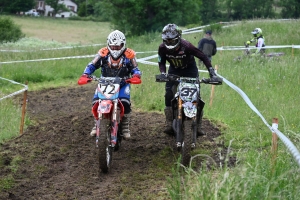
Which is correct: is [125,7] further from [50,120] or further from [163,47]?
[163,47]

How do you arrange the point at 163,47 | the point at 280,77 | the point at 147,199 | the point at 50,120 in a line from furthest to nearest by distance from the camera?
the point at 280,77 < the point at 50,120 < the point at 163,47 < the point at 147,199

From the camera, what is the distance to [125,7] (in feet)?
139

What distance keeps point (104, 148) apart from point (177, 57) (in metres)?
1.83

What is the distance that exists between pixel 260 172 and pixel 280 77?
832 centimetres

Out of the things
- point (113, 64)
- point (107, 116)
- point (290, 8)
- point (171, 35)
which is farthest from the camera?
point (290, 8)

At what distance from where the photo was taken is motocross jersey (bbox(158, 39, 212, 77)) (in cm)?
741

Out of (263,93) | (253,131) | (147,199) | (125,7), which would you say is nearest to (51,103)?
(263,93)

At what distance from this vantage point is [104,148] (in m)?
6.59

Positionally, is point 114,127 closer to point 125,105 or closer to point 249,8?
point 125,105

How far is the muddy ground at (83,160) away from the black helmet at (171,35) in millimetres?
1626

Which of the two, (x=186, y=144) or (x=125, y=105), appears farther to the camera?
(x=125, y=105)

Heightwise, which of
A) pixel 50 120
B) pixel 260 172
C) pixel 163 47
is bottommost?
pixel 50 120

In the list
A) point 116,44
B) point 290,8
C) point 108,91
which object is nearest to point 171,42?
point 116,44

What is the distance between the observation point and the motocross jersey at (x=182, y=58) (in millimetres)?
7414
